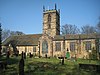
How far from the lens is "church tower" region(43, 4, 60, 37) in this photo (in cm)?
5238

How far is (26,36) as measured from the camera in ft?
184

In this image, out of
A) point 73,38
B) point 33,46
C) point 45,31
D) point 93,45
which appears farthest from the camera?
point 45,31

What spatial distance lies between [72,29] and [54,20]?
24942mm

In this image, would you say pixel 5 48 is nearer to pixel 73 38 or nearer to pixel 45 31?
pixel 45 31

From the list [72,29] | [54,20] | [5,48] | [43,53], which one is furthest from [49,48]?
[72,29]

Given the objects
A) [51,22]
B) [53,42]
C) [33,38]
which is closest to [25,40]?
[33,38]

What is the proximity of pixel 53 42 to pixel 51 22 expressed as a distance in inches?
353

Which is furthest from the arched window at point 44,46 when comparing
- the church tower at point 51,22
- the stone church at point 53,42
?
the church tower at point 51,22

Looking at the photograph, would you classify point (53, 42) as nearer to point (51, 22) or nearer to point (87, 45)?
point (51, 22)

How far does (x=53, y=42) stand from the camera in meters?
47.0

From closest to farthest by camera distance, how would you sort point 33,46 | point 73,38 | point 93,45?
point 93,45 < point 73,38 < point 33,46

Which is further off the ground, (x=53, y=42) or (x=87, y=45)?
(x=53, y=42)

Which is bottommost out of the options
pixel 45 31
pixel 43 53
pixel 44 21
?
pixel 43 53

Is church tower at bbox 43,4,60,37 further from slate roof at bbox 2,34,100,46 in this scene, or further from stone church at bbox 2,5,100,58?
slate roof at bbox 2,34,100,46
